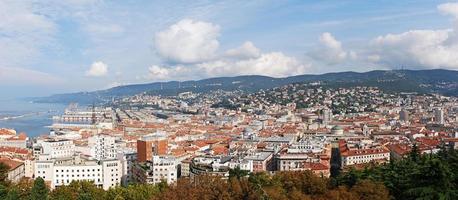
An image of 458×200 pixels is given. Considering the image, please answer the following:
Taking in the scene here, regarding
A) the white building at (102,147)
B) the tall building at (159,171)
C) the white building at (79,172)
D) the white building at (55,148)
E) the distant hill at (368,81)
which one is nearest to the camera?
the tall building at (159,171)

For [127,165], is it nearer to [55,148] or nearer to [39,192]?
[55,148]

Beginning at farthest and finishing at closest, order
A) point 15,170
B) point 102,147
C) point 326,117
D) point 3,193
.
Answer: point 326,117 → point 102,147 → point 15,170 → point 3,193

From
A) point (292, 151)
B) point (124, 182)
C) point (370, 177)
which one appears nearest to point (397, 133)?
point (292, 151)

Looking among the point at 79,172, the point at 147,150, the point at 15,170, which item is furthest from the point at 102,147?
the point at 15,170

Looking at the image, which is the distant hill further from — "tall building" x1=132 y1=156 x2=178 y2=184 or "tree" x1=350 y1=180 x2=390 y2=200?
"tree" x1=350 y1=180 x2=390 y2=200

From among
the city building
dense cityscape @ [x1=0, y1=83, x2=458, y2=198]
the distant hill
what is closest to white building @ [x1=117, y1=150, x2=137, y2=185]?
dense cityscape @ [x1=0, y1=83, x2=458, y2=198]

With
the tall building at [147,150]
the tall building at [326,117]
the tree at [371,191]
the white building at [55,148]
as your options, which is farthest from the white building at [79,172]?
the tall building at [326,117]

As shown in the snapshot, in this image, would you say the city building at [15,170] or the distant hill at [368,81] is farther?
the distant hill at [368,81]

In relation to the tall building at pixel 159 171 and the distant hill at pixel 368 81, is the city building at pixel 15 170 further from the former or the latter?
the distant hill at pixel 368 81

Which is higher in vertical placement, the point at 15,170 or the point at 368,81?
the point at 368,81
